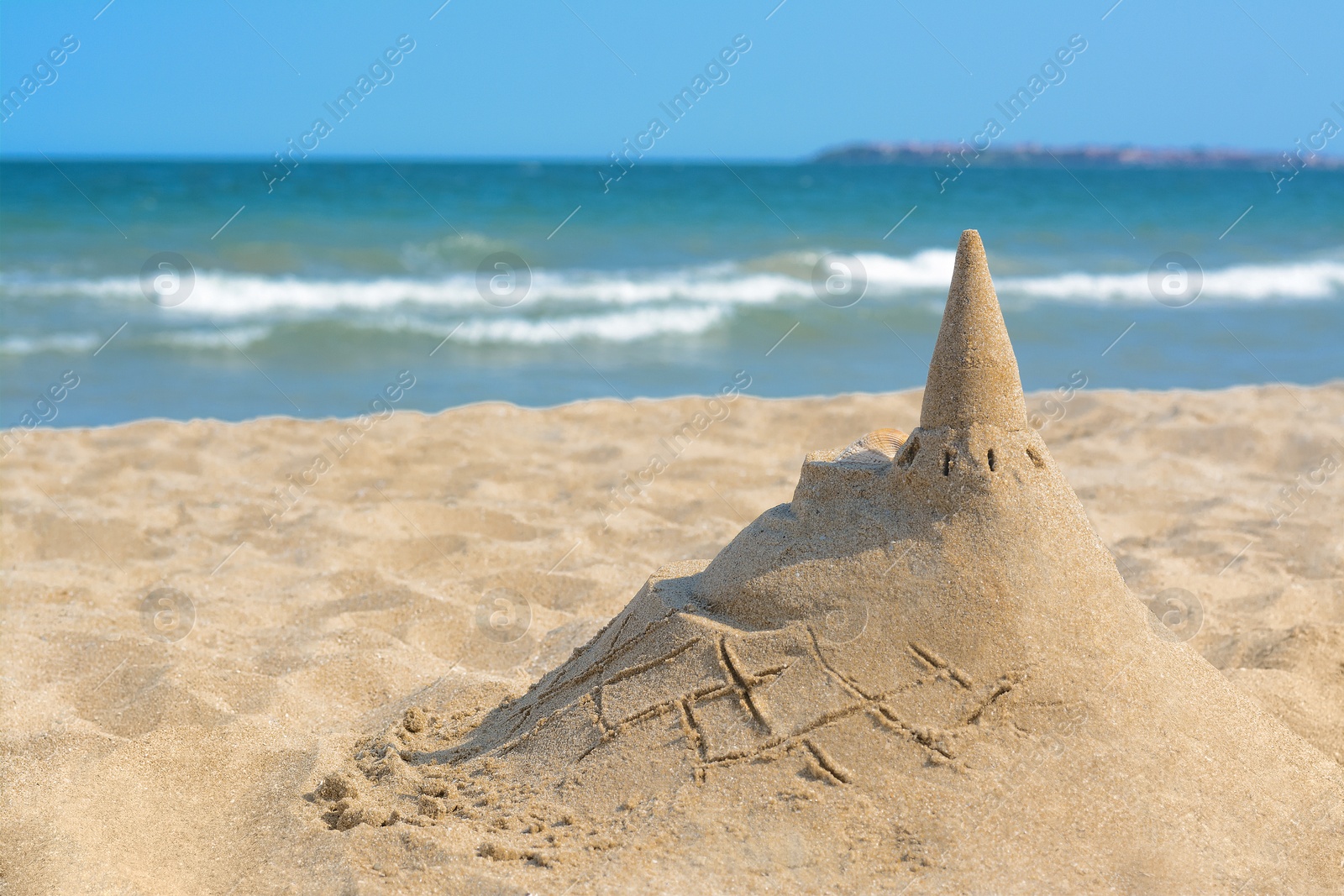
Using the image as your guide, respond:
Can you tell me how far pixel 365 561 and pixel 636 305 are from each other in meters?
8.14

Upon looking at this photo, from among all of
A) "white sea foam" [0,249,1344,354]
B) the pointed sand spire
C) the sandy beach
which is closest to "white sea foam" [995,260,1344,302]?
"white sea foam" [0,249,1344,354]

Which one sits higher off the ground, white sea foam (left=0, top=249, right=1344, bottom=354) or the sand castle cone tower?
white sea foam (left=0, top=249, right=1344, bottom=354)

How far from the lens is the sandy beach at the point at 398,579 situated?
8.72 feet

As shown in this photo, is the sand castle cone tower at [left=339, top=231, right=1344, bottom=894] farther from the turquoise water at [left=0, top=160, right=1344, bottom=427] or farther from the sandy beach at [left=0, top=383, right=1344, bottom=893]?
the turquoise water at [left=0, top=160, right=1344, bottom=427]

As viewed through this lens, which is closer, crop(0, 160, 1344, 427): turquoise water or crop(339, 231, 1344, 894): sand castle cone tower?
crop(339, 231, 1344, 894): sand castle cone tower

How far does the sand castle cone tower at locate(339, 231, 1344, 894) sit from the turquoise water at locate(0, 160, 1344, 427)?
607 centimetres

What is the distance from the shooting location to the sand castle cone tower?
2.32 m

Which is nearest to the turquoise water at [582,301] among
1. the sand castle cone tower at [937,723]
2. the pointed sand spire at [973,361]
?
the sand castle cone tower at [937,723]

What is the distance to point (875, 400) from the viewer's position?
7566 millimetres

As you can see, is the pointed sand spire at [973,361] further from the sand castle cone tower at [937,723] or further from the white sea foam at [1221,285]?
the white sea foam at [1221,285]

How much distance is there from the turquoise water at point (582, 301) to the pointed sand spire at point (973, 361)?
6.20 meters

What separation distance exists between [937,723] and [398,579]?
2.69 metres

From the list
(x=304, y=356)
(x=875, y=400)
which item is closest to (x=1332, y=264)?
(x=875, y=400)

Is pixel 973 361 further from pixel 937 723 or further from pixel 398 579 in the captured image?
pixel 398 579
